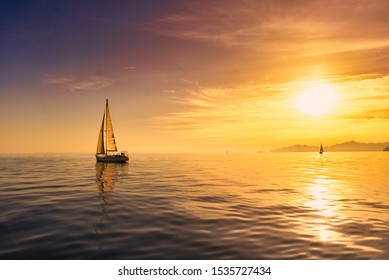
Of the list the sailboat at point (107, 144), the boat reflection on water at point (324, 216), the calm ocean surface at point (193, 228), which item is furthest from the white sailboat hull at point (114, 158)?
the boat reflection on water at point (324, 216)

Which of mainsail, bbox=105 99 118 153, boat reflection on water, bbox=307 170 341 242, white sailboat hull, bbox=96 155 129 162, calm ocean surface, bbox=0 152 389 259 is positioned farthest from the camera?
mainsail, bbox=105 99 118 153

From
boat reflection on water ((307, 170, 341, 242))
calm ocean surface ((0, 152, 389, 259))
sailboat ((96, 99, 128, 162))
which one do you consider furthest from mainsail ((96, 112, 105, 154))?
boat reflection on water ((307, 170, 341, 242))

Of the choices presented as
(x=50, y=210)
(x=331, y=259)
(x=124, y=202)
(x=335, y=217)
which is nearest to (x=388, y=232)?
(x=335, y=217)

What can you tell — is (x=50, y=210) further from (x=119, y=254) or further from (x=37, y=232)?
(x=119, y=254)

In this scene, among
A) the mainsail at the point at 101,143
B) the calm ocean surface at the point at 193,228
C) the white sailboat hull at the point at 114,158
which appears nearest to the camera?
the calm ocean surface at the point at 193,228

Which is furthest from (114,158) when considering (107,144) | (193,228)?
(193,228)

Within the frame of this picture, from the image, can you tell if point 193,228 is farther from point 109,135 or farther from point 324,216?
point 109,135

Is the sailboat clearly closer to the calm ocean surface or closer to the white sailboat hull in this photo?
the white sailboat hull

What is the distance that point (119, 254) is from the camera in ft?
30.3

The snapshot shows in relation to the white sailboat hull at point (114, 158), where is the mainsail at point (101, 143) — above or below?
above

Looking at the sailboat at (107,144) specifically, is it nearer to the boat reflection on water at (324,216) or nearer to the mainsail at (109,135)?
the mainsail at (109,135)
